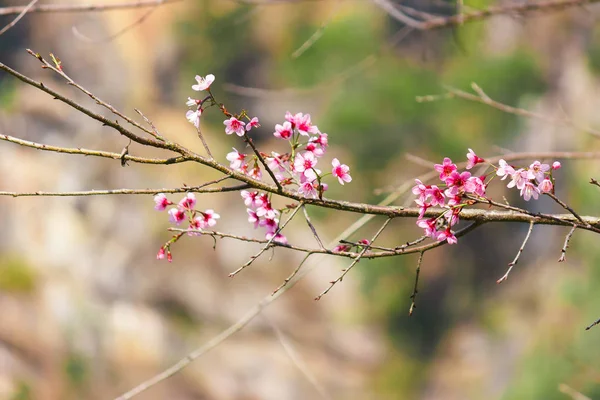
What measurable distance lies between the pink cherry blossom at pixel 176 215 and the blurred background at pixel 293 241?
6.38 meters

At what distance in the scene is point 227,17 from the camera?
899 centimetres

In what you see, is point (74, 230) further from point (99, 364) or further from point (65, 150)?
point (65, 150)

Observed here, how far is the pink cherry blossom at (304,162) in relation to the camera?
109cm

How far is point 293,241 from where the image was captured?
845 cm

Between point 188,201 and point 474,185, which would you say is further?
point 188,201

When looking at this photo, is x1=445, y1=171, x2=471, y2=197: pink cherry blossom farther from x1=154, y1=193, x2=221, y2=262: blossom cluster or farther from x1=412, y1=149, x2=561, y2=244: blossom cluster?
x1=154, y1=193, x2=221, y2=262: blossom cluster

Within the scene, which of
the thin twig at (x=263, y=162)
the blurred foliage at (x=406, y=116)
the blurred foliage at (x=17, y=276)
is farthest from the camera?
the blurred foliage at (x=406, y=116)

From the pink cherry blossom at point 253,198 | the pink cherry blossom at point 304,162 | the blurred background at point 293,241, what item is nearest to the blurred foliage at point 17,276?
the blurred background at point 293,241

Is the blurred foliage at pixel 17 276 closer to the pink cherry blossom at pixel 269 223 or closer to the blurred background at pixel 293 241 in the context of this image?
the blurred background at pixel 293 241

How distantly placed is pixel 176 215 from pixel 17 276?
7582mm

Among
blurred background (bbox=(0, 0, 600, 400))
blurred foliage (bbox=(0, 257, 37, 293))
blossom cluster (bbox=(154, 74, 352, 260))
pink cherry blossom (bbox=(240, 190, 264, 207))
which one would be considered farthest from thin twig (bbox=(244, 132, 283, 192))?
blurred foliage (bbox=(0, 257, 37, 293))

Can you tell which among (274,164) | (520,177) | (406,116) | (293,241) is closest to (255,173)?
(274,164)

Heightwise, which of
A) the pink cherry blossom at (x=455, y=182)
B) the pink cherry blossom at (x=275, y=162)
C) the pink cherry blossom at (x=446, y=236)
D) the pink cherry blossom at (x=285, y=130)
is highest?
the pink cherry blossom at (x=285, y=130)

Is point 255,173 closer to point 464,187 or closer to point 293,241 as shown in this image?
point 464,187
